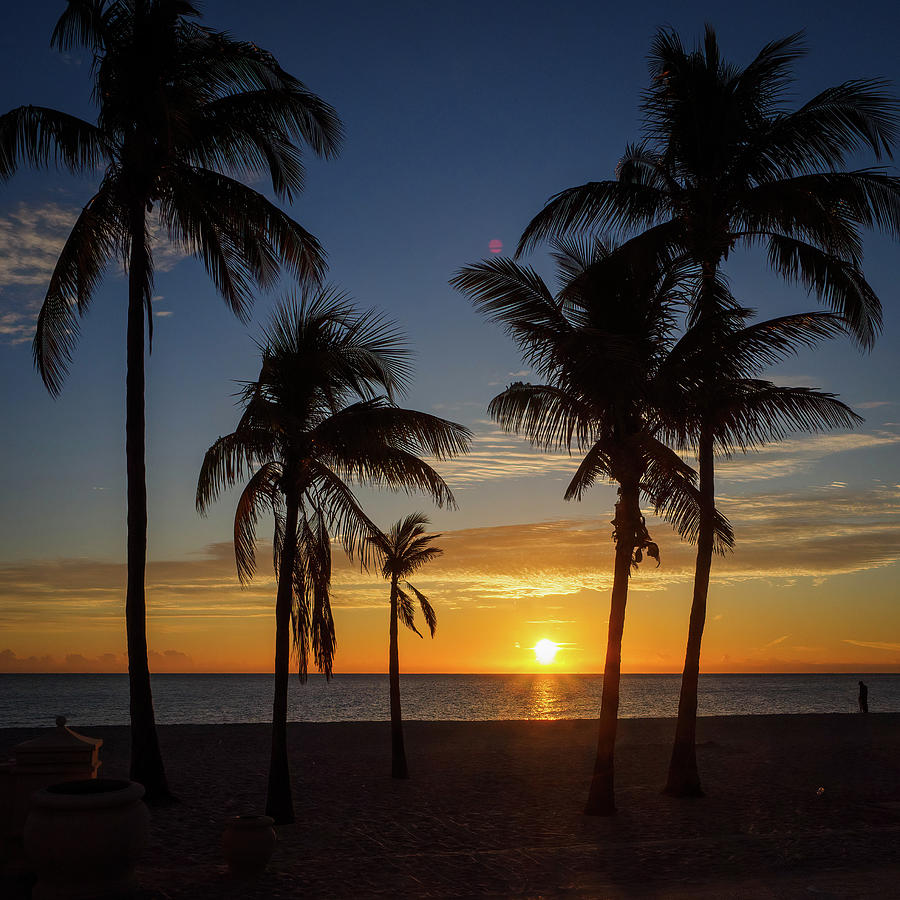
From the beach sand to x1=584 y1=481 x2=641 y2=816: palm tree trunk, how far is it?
0.45 metres

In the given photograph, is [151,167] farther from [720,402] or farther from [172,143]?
[720,402]

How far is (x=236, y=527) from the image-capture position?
16328 mm

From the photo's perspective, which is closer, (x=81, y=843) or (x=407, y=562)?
(x=81, y=843)

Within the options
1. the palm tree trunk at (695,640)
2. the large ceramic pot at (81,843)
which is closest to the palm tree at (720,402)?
the palm tree trunk at (695,640)

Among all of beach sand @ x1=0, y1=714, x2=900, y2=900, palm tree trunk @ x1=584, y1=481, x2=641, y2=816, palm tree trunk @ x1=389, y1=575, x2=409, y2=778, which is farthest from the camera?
palm tree trunk @ x1=389, y1=575, x2=409, y2=778

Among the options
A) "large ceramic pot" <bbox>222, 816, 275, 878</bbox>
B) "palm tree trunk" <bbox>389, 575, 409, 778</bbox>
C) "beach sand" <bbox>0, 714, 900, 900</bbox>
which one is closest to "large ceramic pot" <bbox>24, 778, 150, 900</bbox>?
"beach sand" <bbox>0, 714, 900, 900</bbox>

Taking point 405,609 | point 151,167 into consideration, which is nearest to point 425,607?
point 405,609

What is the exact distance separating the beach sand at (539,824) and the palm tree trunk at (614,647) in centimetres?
45

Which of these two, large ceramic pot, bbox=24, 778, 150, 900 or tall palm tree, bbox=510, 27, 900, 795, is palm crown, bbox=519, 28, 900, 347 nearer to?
tall palm tree, bbox=510, 27, 900, 795

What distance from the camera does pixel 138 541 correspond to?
51.4 ft

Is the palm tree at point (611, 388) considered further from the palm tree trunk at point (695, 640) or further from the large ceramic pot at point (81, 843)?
the large ceramic pot at point (81, 843)

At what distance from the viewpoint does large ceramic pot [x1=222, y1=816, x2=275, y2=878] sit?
10367 millimetres

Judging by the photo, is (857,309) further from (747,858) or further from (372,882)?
(372,882)

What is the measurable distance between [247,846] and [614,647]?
7480 millimetres
